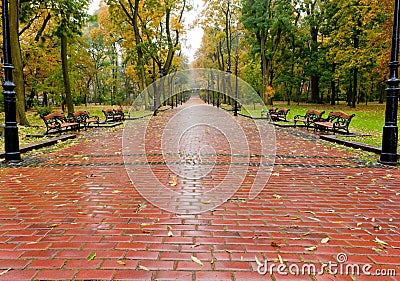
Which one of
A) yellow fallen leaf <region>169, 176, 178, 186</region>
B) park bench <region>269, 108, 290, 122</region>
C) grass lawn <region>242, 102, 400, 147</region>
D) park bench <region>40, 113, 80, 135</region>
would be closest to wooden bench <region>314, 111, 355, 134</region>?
grass lawn <region>242, 102, 400, 147</region>

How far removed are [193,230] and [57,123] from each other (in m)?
9.77

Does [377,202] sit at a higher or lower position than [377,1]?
lower

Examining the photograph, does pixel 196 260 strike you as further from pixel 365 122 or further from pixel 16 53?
pixel 365 122

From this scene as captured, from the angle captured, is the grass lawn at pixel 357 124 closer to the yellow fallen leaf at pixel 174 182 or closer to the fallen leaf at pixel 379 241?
the yellow fallen leaf at pixel 174 182

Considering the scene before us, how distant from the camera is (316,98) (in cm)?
3678

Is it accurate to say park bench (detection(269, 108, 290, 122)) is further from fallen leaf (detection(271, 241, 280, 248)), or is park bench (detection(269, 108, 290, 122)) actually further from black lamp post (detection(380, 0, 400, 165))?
fallen leaf (detection(271, 241, 280, 248))

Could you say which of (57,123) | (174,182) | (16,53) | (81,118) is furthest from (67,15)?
(174,182)

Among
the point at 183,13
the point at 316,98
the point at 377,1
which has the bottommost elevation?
the point at 316,98

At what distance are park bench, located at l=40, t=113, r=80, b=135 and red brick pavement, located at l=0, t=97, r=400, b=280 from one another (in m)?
5.93

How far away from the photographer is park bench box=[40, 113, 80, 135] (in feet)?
35.8

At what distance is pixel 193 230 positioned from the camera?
3203 mm

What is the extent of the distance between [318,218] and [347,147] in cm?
568

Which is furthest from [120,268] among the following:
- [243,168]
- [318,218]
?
[243,168]

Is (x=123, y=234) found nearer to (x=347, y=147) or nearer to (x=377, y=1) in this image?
(x=347, y=147)
